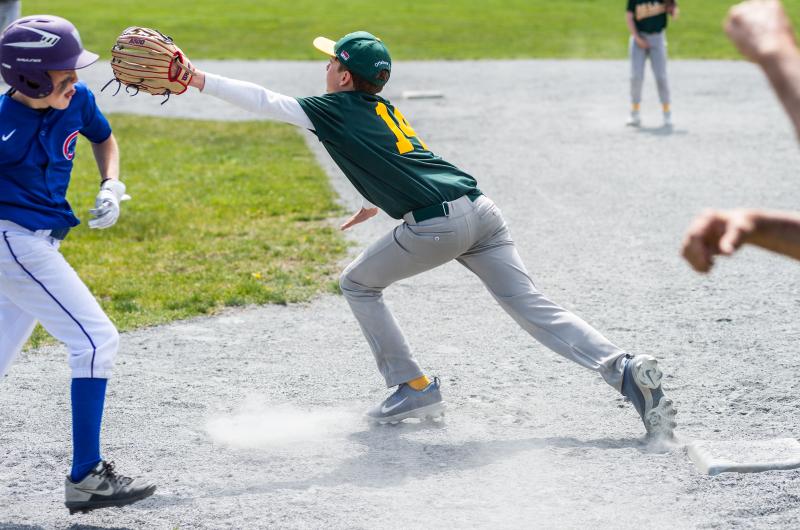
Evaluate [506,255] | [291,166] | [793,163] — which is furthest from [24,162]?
[793,163]

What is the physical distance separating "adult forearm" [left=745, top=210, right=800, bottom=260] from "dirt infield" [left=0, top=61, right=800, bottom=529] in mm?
1834

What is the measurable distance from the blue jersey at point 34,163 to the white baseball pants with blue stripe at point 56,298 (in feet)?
0.27

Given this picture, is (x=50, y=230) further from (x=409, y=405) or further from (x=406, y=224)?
(x=409, y=405)

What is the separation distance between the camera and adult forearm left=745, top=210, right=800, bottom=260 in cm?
260

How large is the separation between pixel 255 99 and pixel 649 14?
1011 centimetres

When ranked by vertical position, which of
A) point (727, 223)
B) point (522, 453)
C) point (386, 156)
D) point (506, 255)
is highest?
point (727, 223)

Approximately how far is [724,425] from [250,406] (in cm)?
236

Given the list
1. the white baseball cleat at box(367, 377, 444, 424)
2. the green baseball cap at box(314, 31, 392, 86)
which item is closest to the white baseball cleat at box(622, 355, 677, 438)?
the white baseball cleat at box(367, 377, 444, 424)

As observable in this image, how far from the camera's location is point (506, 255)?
5273mm

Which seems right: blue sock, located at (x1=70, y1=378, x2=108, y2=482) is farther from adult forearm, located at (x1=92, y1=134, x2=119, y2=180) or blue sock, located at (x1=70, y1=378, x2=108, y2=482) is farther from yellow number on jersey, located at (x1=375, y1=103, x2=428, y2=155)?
yellow number on jersey, located at (x1=375, y1=103, x2=428, y2=155)

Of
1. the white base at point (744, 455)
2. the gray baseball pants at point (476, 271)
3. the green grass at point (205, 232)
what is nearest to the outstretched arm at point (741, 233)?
the white base at point (744, 455)

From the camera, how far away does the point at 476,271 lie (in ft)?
17.7

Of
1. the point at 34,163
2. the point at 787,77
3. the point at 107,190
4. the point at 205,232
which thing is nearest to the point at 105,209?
the point at 107,190

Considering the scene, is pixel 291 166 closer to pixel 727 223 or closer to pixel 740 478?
pixel 740 478
